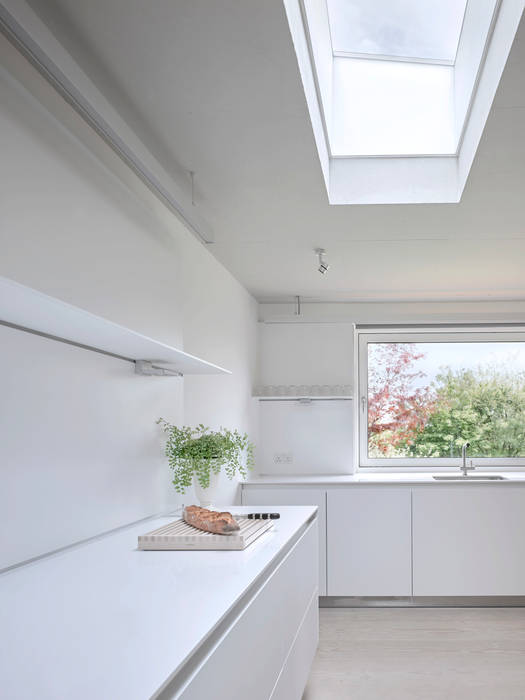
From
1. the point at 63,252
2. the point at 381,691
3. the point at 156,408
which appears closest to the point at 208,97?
the point at 63,252

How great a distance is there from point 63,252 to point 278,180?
1.22m

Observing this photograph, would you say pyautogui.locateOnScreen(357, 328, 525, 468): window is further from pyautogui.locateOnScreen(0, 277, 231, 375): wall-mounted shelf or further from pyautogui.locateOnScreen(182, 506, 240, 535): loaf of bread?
pyautogui.locateOnScreen(182, 506, 240, 535): loaf of bread

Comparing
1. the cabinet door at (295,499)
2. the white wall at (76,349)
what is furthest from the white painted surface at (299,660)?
the cabinet door at (295,499)

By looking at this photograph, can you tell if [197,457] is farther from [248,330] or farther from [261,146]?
[248,330]

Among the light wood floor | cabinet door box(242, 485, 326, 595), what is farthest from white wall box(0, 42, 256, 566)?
A: cabinet door box(242, 485, 326, 595)

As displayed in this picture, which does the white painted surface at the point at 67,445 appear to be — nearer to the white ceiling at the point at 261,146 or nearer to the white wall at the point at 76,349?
the white wall at the point at 76,349

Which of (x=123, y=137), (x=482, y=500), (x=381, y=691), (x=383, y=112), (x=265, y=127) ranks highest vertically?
(x=383, y=112)

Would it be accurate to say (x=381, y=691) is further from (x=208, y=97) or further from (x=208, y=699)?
(x=208, y=97)

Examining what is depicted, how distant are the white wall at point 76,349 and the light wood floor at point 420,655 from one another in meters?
1.29

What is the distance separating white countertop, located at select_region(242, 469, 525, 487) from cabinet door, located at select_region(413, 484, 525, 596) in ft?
0.17

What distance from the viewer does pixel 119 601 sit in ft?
4.95

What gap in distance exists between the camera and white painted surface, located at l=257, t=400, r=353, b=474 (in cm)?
573

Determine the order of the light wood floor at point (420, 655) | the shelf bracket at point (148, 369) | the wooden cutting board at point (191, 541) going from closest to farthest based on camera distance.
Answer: the wooden cutting board at point (191, 541)
the shelf bracket at point (148, 369)
the light wood floor at point (420, 655)

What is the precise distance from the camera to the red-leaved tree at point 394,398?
5984 millimetres
